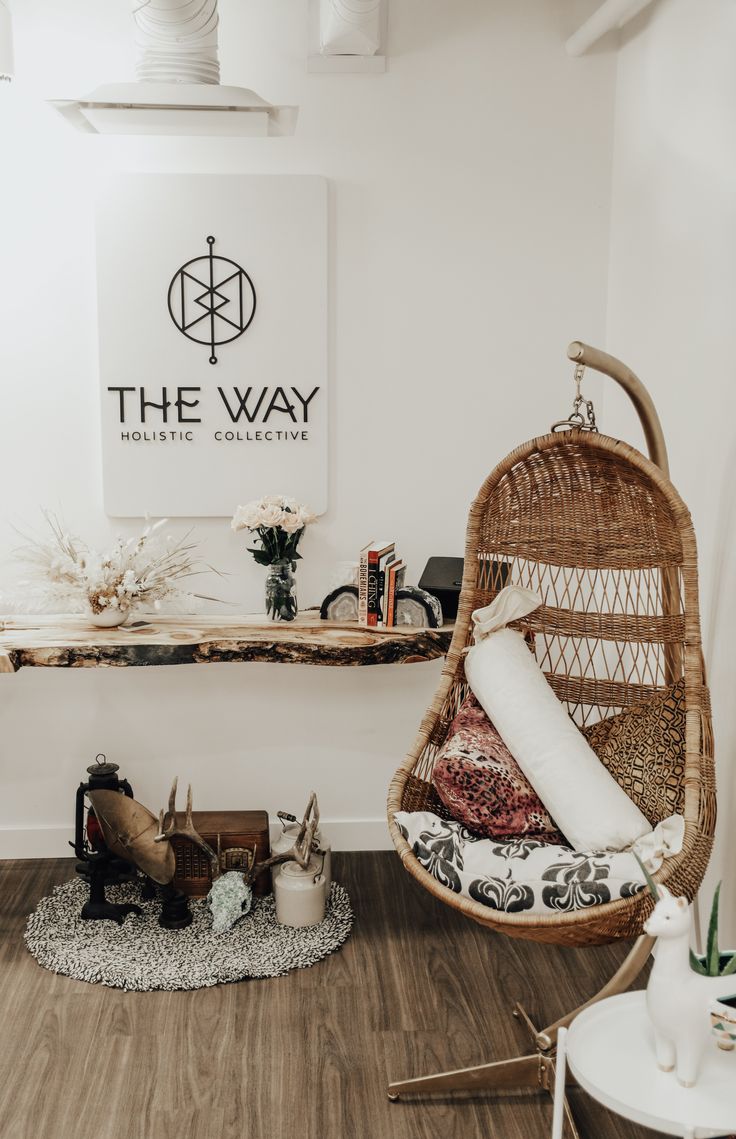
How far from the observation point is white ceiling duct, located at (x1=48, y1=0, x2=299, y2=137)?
7.54 feet

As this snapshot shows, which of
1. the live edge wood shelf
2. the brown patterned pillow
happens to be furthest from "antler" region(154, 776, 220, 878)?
the brown patterned pillow

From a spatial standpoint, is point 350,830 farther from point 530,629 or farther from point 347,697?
point 530,629

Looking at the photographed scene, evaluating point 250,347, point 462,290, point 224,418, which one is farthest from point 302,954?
point 462,290

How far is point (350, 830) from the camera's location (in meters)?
3.25

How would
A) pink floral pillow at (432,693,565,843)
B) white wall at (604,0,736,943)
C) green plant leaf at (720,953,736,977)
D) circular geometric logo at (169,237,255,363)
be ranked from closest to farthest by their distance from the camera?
1. green plant leaf at (720,953,736,977)
2. pink floral pillow at (432,693,565,843)
3. white wall at (604,0,736,943)
4. circular geometric logo at (169,237,255,363)

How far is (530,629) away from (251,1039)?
122cm

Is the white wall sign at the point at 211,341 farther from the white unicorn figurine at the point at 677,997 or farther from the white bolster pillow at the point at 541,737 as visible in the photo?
the white unicorn figurine at the point at 677,997

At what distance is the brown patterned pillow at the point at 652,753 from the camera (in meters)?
2.15

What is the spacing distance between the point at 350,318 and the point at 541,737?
5.03 ft

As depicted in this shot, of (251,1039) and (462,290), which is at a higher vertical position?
(462,290)

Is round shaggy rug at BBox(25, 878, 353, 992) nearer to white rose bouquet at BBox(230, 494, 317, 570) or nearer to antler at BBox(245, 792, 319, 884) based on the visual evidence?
antler at BBox(245, 792, 319, 884)

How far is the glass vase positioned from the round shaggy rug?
2.87 ft

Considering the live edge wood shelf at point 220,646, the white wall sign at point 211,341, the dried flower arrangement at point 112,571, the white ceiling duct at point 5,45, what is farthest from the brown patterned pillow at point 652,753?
the white ceiling duct at point 5,45

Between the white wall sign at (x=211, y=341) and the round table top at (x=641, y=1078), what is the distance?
1.89m
